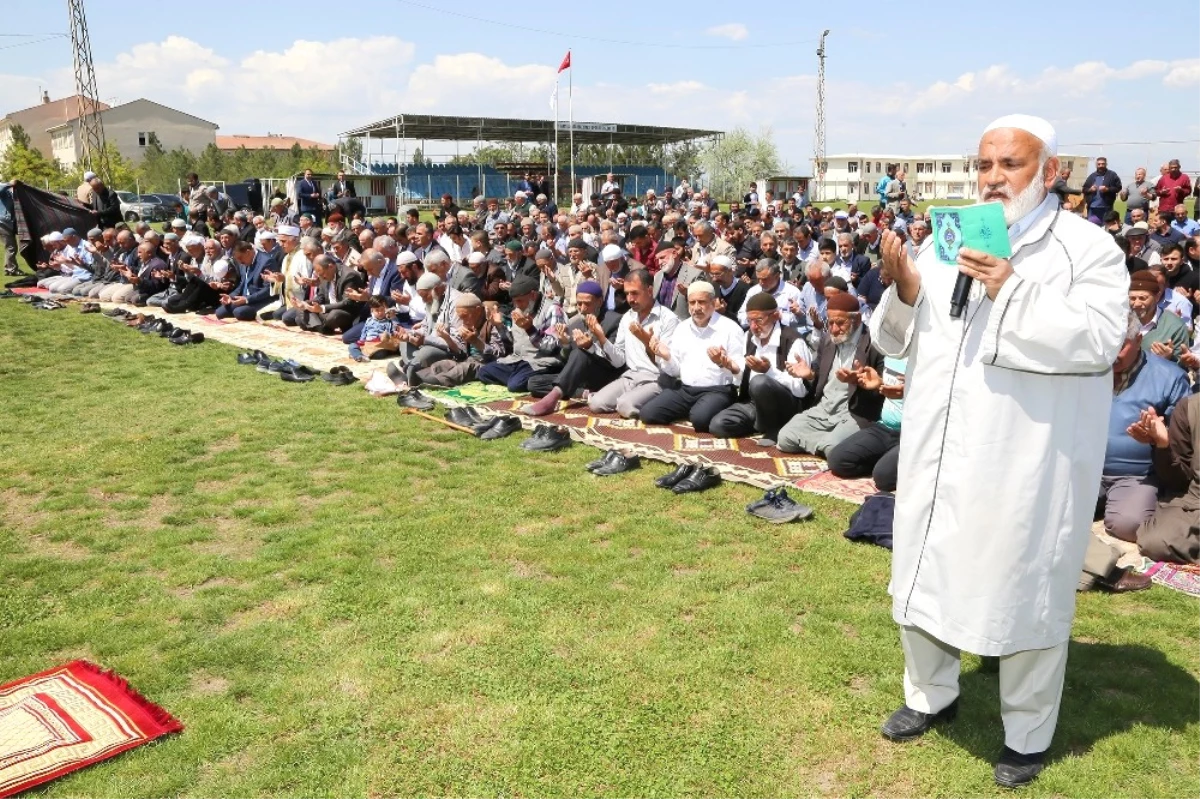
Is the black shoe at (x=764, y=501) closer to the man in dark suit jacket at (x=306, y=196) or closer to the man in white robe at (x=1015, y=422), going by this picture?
the man in white robe at (x=1015, y=422)

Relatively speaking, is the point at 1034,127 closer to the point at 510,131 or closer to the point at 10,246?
the point at 10,246

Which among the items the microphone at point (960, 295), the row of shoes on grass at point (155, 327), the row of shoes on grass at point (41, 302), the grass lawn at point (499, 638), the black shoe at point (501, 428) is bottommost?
the grass lawn at point (499, 638)

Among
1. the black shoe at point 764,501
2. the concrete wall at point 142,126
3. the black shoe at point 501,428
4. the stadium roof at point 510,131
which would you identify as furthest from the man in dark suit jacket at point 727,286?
the concrete wall at point 142,126

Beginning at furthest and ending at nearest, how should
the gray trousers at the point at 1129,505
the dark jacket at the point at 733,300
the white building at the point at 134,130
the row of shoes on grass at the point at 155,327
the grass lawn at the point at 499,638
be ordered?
1. the white building at the point at 134,130
2. the row of shoes on grass at the point at 155,327
3. the dark jacket at the point at 733,300
4. the gray trousers at the point at 1129,505
5. the grass lawn at the point at 499,638

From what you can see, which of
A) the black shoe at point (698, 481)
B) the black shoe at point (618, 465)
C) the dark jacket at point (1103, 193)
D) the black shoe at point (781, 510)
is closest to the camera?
the black shoe at point (781, 510)

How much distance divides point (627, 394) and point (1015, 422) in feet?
17.2

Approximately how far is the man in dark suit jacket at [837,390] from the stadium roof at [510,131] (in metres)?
31.3

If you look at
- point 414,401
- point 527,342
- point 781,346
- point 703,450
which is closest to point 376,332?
point 527,342

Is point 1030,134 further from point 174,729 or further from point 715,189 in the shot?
point 715,189

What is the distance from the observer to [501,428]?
289 inches

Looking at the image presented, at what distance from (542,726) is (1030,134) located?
8.62 ft

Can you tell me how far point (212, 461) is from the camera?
6629mm

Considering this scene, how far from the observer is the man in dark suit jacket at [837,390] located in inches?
249

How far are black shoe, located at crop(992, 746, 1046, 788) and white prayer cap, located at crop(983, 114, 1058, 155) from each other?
1.99 m
